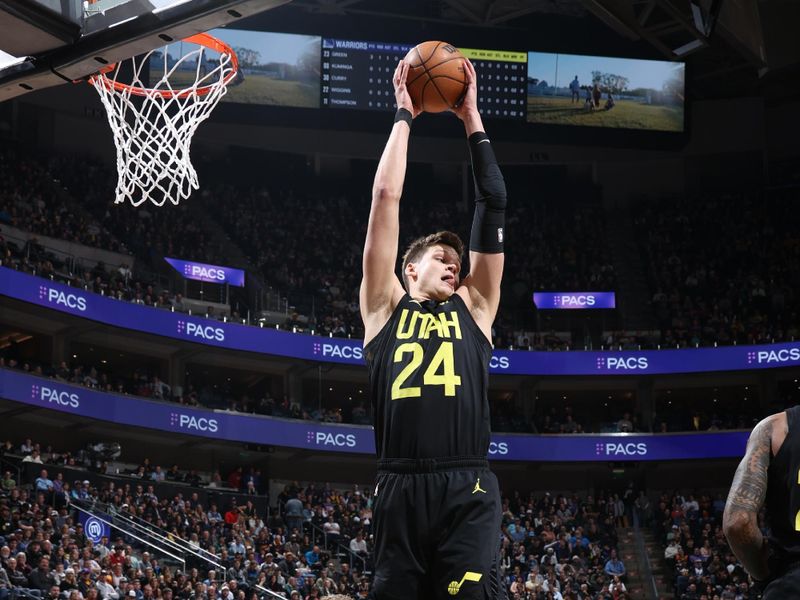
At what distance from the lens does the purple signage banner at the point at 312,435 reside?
2556 centimetres

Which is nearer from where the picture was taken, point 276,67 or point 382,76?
point 382,76

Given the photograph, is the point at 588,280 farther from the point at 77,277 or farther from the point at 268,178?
the point at 77,277

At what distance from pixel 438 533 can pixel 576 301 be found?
30299 mm

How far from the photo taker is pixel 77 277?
26.3 m

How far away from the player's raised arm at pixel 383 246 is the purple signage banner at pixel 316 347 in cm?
2176

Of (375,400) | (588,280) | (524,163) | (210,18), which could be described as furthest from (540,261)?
(375,400)

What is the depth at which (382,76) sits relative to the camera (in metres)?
29.9

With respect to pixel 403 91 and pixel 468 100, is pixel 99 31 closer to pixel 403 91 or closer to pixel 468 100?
pixel 403 91

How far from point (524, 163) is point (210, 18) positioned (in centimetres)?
3101

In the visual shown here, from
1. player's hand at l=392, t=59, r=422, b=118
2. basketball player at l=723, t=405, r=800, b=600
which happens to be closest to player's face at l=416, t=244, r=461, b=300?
player's hand at l=392, t=59, r=422, b=118

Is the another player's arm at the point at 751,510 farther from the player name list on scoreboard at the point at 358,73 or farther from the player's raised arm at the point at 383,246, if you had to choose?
the player name list on scoreboard at the point at 358,73

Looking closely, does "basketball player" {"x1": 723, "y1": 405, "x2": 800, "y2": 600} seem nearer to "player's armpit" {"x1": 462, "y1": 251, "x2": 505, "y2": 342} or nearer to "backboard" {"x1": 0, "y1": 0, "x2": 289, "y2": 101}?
"player's armpit" {"x1": 462, "y1": 251, "x2": 505, "y2": 342}

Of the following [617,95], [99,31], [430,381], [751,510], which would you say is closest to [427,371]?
[430,381]

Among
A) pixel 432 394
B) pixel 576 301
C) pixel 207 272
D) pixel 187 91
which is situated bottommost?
pixel 432 394
